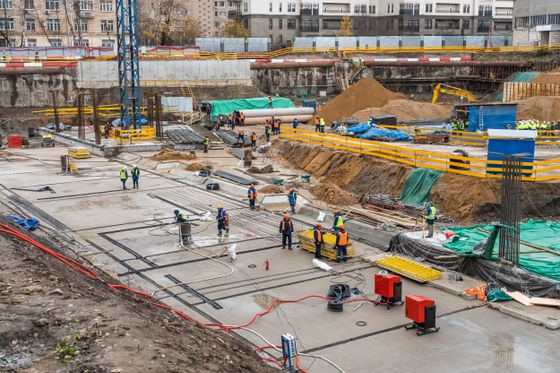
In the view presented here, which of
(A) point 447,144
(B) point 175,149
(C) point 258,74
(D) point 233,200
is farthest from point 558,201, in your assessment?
(C) point 258,74

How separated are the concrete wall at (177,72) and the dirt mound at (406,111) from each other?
18785 mm

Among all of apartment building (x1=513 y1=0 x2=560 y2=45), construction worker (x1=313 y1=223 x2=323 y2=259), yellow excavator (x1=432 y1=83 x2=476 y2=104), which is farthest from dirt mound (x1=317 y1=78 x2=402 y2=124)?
construction worker (x1=313 y1=223 x2=323 y2=259)

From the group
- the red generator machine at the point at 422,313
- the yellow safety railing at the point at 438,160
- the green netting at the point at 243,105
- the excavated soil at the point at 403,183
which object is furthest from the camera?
the green netting at the point at 243,105

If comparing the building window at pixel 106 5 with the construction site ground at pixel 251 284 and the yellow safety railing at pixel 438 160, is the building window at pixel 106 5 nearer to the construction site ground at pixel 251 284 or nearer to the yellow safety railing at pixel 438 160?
the yellow safety railing at pixel 438 160

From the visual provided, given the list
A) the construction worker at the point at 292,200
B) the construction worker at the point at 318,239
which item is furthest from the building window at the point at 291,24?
the construction worker at the point at 318,239

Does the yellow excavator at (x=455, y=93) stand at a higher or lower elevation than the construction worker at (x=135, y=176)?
higher

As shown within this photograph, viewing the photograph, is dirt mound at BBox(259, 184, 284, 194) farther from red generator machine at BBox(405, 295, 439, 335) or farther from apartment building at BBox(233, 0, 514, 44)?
apartment building at BBox(233, 0, 514, 44)

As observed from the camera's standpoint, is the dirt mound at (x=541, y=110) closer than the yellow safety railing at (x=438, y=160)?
No

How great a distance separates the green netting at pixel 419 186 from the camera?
2738cm

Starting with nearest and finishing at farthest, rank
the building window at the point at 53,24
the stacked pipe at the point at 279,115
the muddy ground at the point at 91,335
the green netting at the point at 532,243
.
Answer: the muddy ground at the point at 91,335 < the green netting at the point at 532,243 < the stacked pipe at the point at 279,115 < the building window at the point at 53,24

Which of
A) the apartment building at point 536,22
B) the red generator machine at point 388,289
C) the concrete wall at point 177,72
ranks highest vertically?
the apartment building at point 536,22

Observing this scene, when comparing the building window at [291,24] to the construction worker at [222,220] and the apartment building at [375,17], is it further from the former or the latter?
the construction worker at [222,220]

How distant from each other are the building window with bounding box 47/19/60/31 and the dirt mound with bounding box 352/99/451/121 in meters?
52.7

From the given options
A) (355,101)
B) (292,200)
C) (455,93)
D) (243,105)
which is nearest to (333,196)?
(292,200)
